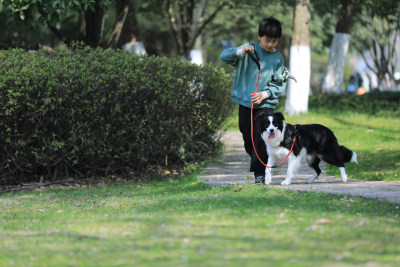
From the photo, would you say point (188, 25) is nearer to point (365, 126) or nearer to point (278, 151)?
point (365, 126)

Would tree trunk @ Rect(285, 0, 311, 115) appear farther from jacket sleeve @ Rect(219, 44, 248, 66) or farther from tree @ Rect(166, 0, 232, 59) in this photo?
jacket sleeve @ Rect(219, 44, 248, 66)

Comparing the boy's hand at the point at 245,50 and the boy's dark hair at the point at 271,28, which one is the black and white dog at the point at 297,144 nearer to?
the boy's hand at the point at 245,50

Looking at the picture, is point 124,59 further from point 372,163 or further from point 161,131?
point 372,163

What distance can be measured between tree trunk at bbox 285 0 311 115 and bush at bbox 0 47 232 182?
906cm

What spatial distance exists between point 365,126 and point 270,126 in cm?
1025

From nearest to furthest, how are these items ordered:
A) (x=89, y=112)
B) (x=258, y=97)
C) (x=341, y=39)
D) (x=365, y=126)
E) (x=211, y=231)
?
(x=211, y=231) < (x=258, y=97) < (x=89, y=112) < (x=365, y=126) < (x=341, y=39)

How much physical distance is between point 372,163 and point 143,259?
7163 millimetres

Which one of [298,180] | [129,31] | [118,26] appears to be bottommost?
[298,180]

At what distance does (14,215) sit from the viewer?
7.29 m

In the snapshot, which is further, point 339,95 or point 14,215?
point 339,95

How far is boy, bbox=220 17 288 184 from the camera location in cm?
776

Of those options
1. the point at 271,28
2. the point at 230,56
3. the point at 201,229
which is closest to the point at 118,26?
the point at 230,56

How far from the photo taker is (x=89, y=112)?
31.8ft

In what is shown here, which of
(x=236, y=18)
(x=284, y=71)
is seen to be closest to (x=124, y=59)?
(x=284, y=71)
